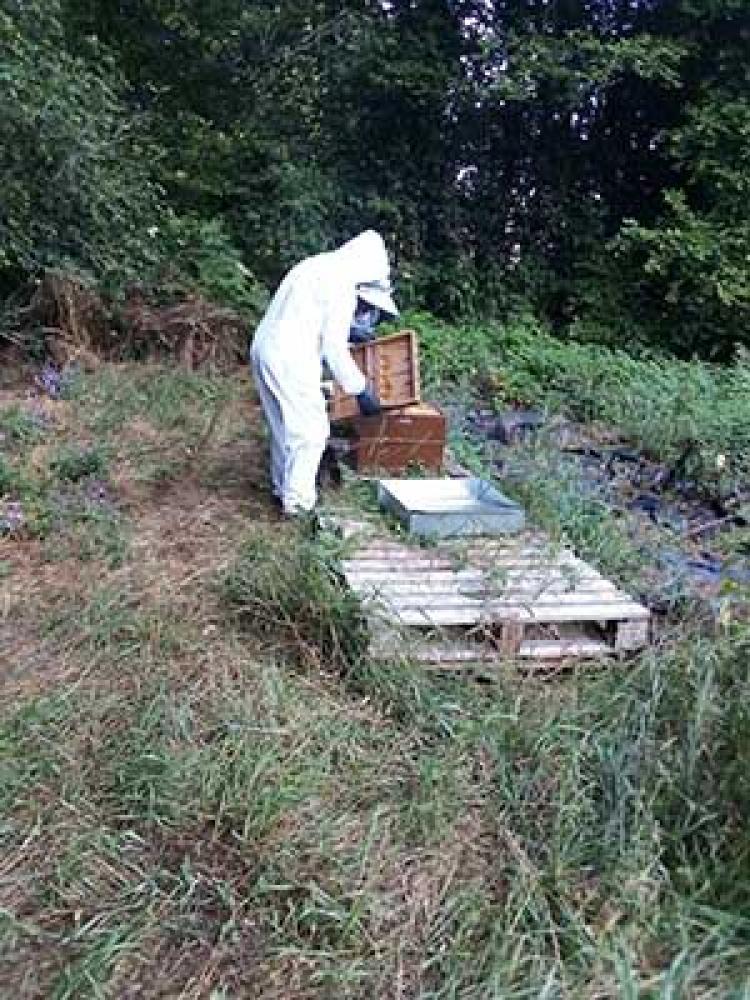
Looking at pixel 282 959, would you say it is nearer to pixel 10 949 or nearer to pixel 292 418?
pixel 10 949

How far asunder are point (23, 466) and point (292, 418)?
1240mm

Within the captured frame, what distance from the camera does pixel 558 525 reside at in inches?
154

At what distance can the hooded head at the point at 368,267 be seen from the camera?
169 inches

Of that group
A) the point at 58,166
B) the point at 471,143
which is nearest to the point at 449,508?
the point at 58,166

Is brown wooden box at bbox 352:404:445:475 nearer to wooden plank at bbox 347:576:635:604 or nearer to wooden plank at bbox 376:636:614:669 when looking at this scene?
wooden plank at bbox 347:576:635:604

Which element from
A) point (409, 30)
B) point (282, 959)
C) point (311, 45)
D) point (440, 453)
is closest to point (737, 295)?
point (409, 30)

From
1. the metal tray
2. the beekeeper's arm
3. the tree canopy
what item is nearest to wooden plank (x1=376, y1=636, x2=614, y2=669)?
the metal tray

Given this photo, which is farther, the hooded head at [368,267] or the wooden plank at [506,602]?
the hooded head at [368,267]

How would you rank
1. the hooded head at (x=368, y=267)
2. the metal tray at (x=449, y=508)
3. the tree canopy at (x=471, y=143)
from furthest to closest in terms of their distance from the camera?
1. the tree canopy at (x=471, y=143)
2. the hooded head at (x=368, y=267)
3. the metal tray at (x=449, y=508)

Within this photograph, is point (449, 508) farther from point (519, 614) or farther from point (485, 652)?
point (485, 652)

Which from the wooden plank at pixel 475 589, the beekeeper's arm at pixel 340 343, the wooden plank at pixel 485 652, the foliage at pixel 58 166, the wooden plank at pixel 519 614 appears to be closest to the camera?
the wooden plank at pixel 485 652

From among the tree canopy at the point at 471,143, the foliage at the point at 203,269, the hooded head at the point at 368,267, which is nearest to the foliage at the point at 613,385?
the tree canopy at the point at 471,143

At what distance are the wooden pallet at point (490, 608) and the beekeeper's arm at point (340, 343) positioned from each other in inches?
37.9

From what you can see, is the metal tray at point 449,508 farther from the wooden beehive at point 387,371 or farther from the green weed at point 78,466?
the green weed at point 78,466
